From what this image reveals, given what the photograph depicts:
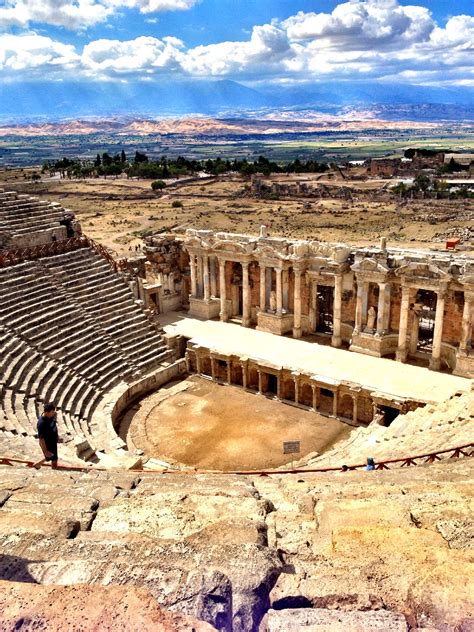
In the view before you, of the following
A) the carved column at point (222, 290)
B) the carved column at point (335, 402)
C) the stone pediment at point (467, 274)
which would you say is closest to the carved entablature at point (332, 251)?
the carved column at point (222, 290)

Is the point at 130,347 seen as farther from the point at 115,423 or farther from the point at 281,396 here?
the point at 281,396

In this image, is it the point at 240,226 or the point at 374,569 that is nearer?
the point at 374,569

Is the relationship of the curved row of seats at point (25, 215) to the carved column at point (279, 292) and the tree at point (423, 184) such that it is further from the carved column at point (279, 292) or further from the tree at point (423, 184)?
the tree at point (423, 184)

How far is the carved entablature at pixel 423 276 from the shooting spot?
885 inches

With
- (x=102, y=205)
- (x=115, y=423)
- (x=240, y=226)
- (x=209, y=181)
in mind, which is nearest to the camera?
(x=115, y=423)

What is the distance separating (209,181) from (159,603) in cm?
10554

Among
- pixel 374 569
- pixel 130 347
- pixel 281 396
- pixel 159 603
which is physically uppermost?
pixel 159 603

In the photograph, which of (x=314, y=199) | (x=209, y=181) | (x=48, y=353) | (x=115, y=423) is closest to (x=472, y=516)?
(x=115, y=423)

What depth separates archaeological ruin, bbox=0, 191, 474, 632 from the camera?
16.3 feet

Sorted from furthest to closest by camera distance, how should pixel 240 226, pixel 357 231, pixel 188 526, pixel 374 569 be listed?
pixel 240 226 < pixel 357 231 < pixel 188 526 < pixel 374 569

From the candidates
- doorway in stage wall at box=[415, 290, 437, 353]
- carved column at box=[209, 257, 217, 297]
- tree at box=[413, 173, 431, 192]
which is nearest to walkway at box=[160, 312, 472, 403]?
carved column at box=[209, 257, 217, 297]

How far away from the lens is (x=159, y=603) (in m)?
4.69

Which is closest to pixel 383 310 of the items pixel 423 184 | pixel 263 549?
pixel 263 549

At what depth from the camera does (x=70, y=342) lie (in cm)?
2294
